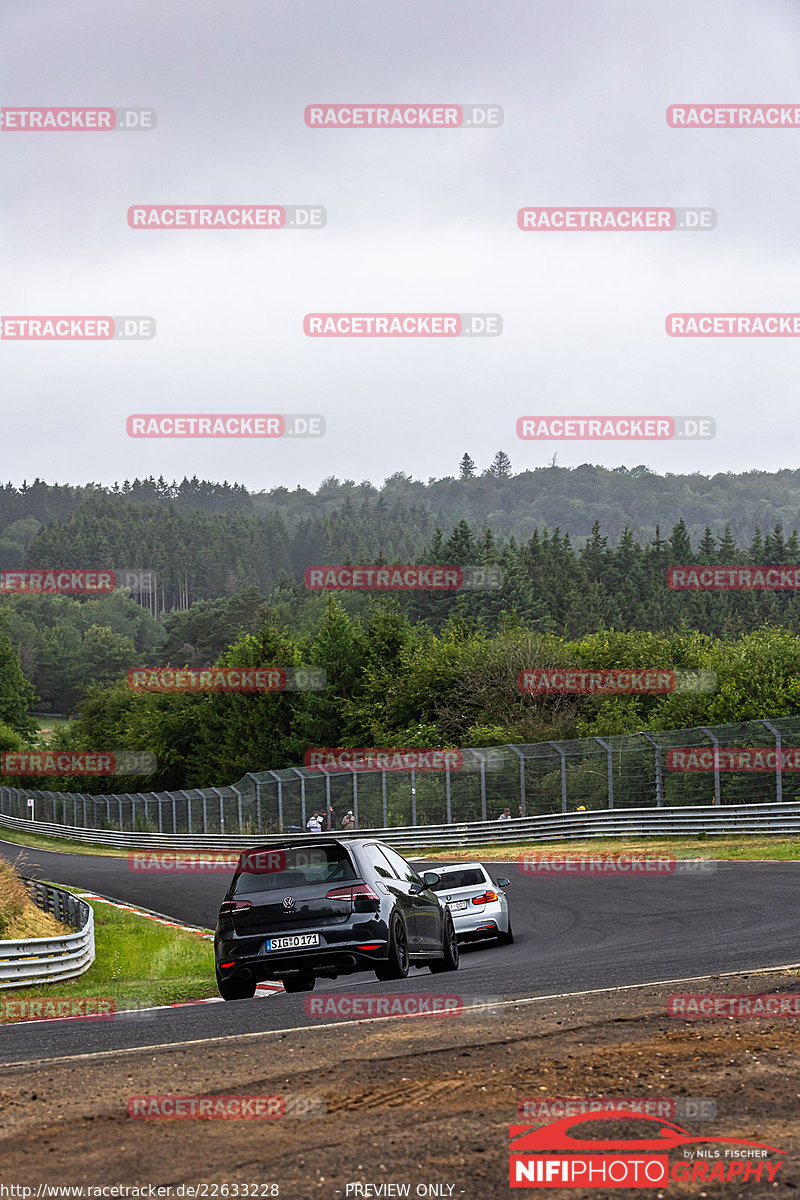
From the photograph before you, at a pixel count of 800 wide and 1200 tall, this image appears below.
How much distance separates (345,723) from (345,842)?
66471 millimetres

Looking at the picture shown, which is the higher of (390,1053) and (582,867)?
(390,1053)

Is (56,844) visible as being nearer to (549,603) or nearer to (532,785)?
(532,785)

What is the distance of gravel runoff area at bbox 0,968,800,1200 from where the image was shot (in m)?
5.09

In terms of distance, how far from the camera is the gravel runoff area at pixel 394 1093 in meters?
5.09

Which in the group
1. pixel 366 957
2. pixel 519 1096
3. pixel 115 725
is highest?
pixel 519 1096

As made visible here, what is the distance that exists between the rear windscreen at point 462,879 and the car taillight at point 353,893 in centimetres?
598

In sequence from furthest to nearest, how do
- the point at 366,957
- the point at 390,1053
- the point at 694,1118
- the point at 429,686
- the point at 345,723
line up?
the point at 345,723, the point at 429,686, the point at 366,957, the point at 390,1053, the point at 694,1118

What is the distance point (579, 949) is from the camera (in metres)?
14.9

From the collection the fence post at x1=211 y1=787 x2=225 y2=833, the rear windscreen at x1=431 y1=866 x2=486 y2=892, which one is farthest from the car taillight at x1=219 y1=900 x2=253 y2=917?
the fence post at x1=211 y1=787 x2=225 y2=833

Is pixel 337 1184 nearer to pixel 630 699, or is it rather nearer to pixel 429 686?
pixel 630 699

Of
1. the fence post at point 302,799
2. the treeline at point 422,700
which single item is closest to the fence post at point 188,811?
the fence post at point 302,799

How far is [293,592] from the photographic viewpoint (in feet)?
591

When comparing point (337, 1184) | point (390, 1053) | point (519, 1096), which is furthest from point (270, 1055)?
point (337, 1184)

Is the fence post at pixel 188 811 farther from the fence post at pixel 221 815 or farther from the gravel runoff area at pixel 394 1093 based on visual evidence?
the gravel runoff area at pixel 394 1093
